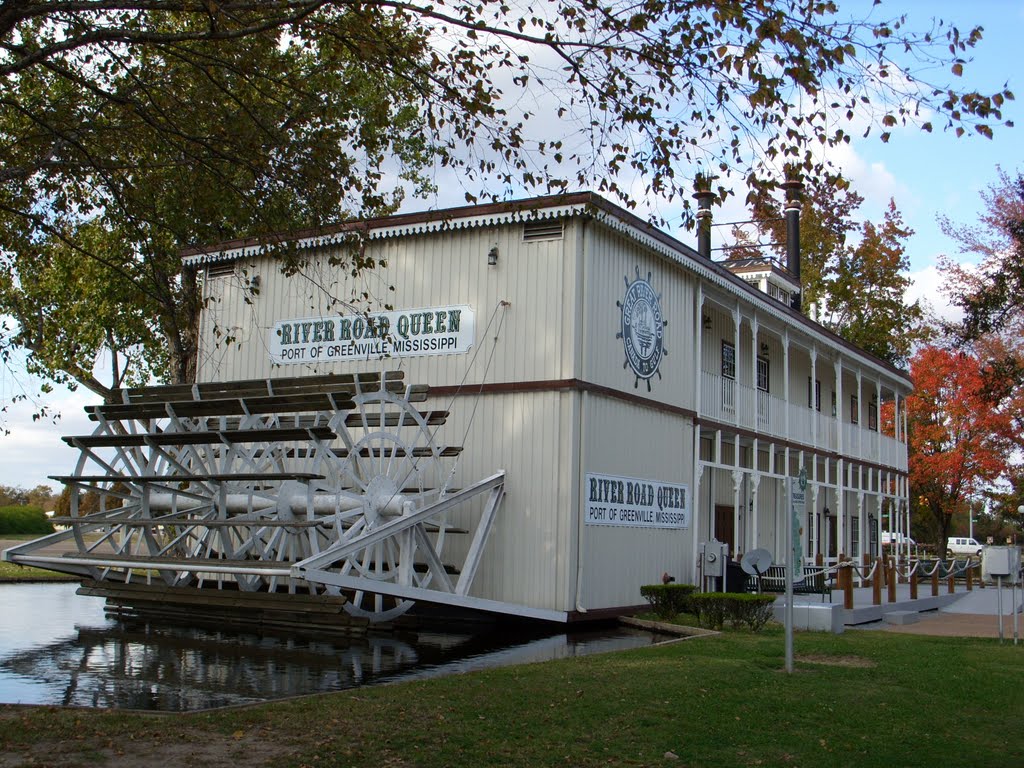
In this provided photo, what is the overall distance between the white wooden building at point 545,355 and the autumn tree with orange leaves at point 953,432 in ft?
66.1

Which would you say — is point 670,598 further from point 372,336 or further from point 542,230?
point 372,336

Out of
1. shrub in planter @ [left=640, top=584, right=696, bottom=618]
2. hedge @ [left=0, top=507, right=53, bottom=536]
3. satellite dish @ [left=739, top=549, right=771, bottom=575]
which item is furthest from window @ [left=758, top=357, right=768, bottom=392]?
hedge @ [left=0, top=507, right=53, bottom=536]

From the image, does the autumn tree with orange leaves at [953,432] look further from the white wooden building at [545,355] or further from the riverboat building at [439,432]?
the riverboat building at [439,432]

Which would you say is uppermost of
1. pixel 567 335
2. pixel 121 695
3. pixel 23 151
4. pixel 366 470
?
pixel 23 151

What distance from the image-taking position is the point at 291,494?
14344 millimetres

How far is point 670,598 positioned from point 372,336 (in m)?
6.16

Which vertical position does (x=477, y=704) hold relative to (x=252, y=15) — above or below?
below

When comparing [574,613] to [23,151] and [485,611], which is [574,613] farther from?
[23,151]

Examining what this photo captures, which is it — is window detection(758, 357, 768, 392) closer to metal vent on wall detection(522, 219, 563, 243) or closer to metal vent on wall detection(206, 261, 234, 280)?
metal vent on wall detection(522, 219, 563, 243)

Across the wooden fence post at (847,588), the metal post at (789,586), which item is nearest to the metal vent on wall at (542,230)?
the metal post at (789,586)

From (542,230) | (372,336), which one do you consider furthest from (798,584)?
(372,336)

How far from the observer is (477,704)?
775 cm

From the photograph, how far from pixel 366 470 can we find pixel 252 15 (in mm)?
8092

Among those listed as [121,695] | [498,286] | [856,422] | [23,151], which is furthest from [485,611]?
[856,422]
